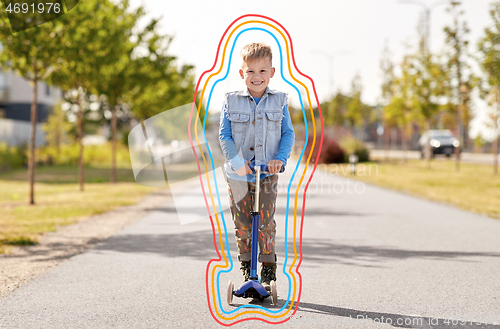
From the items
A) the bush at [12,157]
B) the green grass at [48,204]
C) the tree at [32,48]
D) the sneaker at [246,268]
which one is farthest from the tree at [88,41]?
the bush at [12,157]

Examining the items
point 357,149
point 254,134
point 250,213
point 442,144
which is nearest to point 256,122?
point 254,134

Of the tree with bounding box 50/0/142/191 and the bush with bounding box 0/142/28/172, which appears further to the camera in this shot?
the bush with bounding box 0/142/28/172

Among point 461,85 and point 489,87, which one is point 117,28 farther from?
point 461,85

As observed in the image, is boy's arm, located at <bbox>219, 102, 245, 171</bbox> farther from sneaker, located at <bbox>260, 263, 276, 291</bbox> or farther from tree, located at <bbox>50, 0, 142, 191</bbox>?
tree, located at <bbox>50, 0, 142, 191</bbox>

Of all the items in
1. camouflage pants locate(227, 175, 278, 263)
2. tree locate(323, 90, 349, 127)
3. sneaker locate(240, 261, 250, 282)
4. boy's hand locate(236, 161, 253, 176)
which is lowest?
sneaker locate(240, 261, 250, 282)

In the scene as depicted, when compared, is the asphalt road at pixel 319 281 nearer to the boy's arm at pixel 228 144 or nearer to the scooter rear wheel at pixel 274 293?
the scooter rear wheel at pixel 274 293

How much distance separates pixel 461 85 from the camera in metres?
24.2

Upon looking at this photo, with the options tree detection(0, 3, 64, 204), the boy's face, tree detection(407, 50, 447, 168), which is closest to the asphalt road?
the boy's face

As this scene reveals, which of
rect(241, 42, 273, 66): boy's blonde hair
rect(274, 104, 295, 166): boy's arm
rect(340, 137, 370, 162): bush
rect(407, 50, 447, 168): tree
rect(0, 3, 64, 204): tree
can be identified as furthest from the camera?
rect(340, 137, 370, 162): bush

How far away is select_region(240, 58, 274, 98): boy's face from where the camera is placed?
408cm

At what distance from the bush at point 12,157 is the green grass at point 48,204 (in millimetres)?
4422

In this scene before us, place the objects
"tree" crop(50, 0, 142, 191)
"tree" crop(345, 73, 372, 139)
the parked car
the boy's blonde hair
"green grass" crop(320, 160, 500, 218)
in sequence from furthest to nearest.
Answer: "tree" crop(345, 73, 372, 139)
the parked car
"tree" crop(50, 0, 142, 191)
"green grass" crop(320, 160, 500, 218)
the boy's blonde hair

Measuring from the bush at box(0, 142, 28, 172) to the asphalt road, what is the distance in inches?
770

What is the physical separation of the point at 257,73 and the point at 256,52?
0.48 feet
